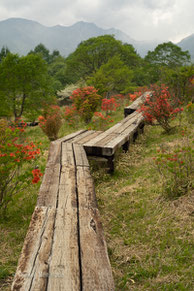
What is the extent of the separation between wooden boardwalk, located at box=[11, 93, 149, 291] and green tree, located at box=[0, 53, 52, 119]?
38.6ft

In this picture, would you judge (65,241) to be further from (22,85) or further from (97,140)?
(22,85)

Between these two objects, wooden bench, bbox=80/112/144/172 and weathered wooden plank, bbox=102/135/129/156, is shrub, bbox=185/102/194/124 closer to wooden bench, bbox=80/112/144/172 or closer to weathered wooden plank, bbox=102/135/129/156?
wooden bench, bbox=80/112/144/172

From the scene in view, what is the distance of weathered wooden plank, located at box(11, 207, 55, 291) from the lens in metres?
1.41

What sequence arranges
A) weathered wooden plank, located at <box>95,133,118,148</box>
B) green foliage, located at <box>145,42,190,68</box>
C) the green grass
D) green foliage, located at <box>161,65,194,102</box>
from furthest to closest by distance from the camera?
green foliage, located at <box>145,42,190,68</box>, green foliage, located at <box>161,65,194,102</box>, weathered wooden plank, located at <box>95,133,118,148</box>, the green grass

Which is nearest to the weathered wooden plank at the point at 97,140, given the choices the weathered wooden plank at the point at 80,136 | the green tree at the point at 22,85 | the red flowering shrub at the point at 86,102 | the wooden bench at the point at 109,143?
the wooden bench at the point at 109,143

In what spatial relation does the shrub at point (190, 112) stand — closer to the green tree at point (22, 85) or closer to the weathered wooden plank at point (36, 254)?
the weathered wooden plank at point (36, 254)

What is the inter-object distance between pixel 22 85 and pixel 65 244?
13883 mm

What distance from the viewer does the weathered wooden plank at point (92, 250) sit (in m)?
1.43

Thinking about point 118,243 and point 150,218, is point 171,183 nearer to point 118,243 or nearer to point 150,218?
point 150,218

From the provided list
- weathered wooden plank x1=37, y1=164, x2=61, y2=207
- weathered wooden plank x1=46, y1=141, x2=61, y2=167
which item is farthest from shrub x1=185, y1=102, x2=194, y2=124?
weathered wooden plank x1=37, y1=164, x2=61, y2=207

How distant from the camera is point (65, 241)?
180cm

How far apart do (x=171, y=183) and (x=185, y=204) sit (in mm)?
439

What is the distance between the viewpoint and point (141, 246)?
2.55 meters

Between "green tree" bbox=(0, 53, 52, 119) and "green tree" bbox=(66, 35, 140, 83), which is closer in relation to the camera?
"green tree" bbox=(0, 53, 52, 119)
